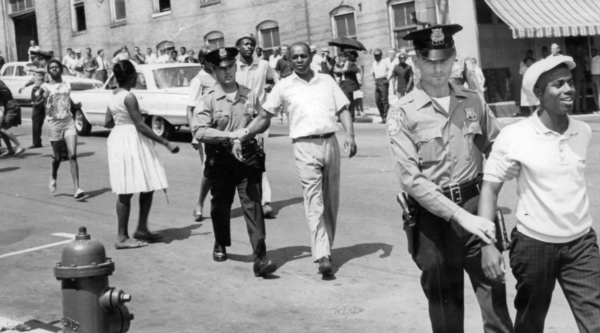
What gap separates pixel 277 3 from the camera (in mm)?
31656

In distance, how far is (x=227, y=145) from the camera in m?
8.29

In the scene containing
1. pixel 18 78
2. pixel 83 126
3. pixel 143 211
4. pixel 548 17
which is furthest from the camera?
pixel 18 78

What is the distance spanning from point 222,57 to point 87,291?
407 centimetres

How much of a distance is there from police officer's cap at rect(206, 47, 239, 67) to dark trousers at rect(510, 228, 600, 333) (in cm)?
398

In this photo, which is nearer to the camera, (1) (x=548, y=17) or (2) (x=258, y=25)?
(1) (x=548, y=17)

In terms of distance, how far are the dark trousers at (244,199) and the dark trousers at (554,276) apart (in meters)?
3.48

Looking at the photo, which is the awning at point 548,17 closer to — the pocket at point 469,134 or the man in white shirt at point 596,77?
the man in white shirt at point 596,77

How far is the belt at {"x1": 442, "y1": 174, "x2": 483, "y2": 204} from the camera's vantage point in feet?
17.0

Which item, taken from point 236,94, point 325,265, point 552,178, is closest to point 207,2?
point 236,94

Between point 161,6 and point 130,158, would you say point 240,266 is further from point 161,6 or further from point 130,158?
point 161,6

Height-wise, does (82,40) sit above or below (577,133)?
above

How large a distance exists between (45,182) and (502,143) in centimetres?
1048

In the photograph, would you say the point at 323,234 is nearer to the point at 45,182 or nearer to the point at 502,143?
the point at 502,143

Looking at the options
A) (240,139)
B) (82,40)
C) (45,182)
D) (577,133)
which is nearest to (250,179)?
(240,139)
